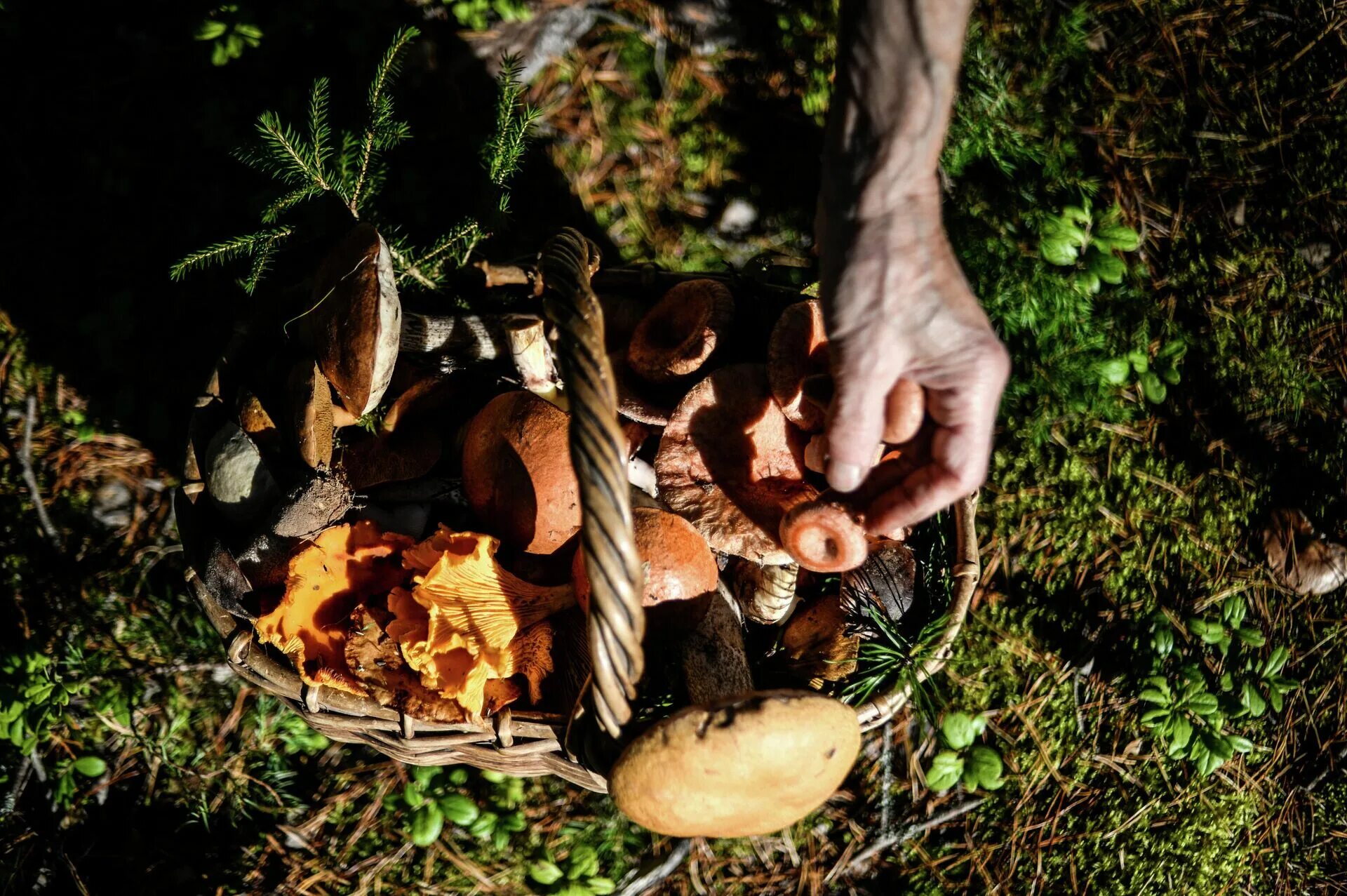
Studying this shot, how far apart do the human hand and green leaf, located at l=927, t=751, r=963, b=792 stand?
1.56m

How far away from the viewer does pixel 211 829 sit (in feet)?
10.6

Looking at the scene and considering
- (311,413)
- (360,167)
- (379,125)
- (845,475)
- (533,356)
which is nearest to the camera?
(845,475)

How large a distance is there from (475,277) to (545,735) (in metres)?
1.69

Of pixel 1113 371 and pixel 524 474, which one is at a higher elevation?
pixel 524 474

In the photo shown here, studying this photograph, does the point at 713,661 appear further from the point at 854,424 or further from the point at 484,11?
the point at 484,11

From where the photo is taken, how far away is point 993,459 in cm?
357

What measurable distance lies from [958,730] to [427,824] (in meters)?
2.19

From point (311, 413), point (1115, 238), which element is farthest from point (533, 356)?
point (1115, 238)

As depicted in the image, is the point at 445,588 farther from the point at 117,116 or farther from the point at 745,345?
the point at 117,116

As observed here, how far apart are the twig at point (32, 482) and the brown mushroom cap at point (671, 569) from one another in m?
2.50

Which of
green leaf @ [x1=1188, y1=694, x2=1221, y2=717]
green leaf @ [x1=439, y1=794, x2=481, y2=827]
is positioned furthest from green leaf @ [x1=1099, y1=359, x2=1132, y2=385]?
green leaf @ [x1=439, y1=794, x2=481, y2=827]

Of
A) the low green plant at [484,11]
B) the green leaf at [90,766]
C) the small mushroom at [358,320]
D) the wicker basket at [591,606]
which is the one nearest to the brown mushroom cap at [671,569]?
the wicker basket at [591,606]

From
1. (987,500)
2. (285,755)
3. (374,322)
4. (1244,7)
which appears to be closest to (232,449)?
(374,322)

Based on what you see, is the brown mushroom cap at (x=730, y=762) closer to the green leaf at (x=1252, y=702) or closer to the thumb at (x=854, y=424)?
the thumb at (x=854, y=424)
